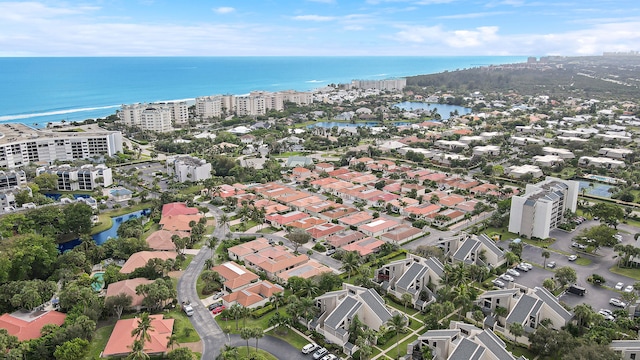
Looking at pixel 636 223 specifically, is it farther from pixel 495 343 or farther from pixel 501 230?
pixel 495 343

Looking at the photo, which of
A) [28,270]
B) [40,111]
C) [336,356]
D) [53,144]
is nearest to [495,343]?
[336,356]

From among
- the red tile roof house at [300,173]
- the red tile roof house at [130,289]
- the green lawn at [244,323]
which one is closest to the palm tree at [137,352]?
the green lawn at [244,323]

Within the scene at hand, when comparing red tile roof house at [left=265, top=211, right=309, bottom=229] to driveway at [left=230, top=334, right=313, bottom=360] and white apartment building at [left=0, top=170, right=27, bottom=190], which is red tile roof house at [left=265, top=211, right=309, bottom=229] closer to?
driveway at [left=230, top=334, right=313, bottom=360]

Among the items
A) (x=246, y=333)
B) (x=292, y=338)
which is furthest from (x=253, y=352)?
(x=292, y=338)

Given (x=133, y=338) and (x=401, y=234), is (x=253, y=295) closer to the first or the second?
(x=133, y=338)

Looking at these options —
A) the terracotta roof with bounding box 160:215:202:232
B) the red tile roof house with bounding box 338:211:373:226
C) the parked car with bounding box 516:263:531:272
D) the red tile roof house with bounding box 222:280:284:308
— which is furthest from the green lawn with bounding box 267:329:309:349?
the parked car with bounding box 516:263:531:272

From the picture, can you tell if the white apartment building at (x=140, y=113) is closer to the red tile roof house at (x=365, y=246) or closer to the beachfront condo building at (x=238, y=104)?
the beachfront condo building at (x=238, y=104)
